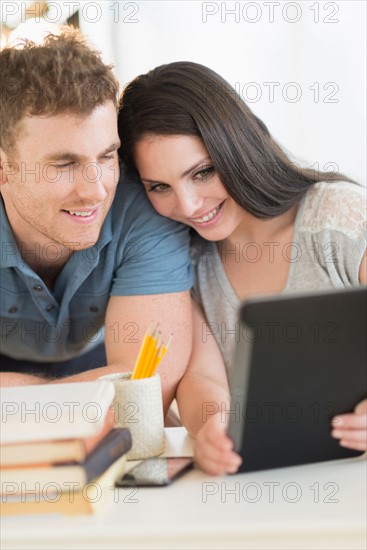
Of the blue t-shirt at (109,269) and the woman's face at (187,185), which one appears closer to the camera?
the woman's face at (187,185)

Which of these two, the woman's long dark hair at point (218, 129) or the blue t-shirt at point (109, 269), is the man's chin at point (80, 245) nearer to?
the blue t-shirt at point (109, 269)

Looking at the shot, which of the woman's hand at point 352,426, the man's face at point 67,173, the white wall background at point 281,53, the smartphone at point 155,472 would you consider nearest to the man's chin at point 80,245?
the man's face at point 67,173

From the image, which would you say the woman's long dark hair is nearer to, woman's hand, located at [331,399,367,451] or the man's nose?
the man's nose

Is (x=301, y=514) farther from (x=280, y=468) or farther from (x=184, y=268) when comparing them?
(x=184, y=268)

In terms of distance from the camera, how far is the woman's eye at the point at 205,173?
4.26ft

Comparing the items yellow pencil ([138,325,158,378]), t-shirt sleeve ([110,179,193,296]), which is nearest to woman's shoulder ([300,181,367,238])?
t-shirt sleeve ([110,179,193,296])

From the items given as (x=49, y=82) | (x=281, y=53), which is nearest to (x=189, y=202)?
(x=49, y=82)

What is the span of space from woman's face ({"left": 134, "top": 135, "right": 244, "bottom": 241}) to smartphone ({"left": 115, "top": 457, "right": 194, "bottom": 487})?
0.47 metres

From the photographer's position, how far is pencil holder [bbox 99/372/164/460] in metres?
0.96

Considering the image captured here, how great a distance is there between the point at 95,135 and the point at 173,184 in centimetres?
14

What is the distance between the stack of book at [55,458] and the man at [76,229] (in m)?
0.46

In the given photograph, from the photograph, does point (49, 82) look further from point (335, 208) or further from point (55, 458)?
point (55, 458)

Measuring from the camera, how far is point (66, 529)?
2.45 ft

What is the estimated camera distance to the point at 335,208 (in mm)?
1332
